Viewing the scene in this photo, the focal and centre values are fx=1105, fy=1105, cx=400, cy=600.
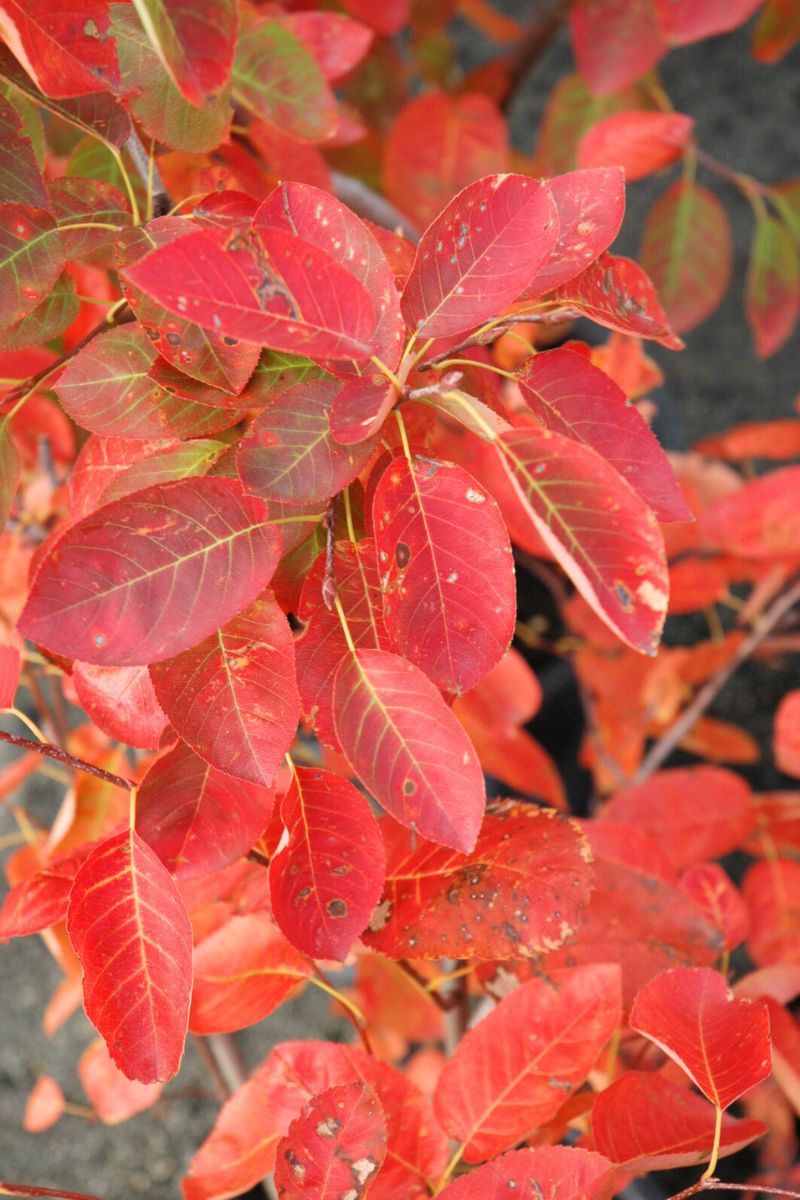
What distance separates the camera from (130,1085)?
720 mm

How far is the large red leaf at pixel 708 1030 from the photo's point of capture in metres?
0.41

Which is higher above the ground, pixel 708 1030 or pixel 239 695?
pixel 239 695

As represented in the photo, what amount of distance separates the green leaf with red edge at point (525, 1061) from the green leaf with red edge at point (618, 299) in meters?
0.28

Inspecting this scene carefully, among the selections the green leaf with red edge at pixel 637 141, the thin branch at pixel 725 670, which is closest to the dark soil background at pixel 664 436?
the thin branch at pixel 725 670

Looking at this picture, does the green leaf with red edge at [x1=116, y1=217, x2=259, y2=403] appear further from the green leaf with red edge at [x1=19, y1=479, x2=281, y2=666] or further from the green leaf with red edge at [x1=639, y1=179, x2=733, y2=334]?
the green leaf with red edge at [x1=639, y1=179, x2=733, y2=334]

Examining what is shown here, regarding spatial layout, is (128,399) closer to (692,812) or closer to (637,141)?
(637,141)

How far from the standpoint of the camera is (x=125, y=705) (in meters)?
0.42

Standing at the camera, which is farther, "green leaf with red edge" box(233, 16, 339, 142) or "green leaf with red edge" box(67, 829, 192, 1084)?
"green leaf with red edge" box(233, 16, 339, 142)

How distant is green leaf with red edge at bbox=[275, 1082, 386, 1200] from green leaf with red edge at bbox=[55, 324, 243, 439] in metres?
0.25

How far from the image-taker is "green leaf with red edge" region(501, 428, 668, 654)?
12.4 inches

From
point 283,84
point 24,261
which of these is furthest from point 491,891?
point 283,84

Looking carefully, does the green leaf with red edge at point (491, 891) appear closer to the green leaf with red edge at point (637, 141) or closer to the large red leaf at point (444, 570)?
the large red leaf at point (444, 570)

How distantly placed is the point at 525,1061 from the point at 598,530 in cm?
27

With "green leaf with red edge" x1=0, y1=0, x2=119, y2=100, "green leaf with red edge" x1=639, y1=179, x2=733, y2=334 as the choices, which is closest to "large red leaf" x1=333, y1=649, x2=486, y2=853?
"green leaf with red edge" x1=0, y1=0, x2=119, y2=100
